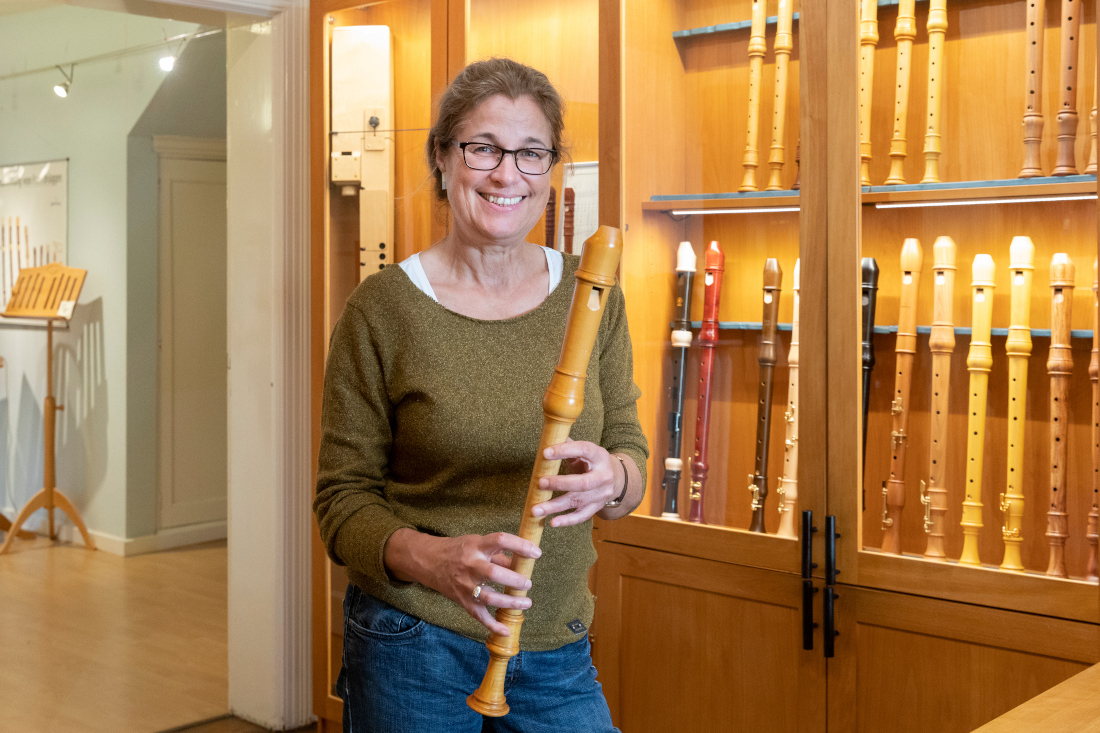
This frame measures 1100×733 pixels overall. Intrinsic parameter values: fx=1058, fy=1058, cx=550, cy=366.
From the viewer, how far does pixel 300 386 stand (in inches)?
124

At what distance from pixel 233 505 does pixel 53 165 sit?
1.32 m

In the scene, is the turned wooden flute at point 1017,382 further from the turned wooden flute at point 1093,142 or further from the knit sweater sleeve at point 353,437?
the knit sweater sleeve at point 353,437

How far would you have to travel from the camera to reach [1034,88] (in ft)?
6.68

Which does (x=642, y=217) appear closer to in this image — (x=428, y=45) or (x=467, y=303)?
(x=428, y=45)

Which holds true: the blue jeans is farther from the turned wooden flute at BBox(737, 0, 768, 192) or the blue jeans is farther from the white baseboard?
the white baseboard

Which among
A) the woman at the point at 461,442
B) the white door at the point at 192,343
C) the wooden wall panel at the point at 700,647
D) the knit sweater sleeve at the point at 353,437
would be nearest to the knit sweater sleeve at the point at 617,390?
the woman at the point at 461,442

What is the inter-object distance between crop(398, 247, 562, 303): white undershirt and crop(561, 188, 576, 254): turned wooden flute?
1211mm

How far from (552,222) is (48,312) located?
72.0 inches

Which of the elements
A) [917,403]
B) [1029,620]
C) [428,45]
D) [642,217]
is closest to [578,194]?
[642,217]

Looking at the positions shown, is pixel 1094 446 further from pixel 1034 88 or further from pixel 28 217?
pixel 28 217

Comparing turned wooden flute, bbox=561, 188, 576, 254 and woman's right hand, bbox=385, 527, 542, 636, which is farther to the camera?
turned wooden flute, bbox=561, 188, 576, 254

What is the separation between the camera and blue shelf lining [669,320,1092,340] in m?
2.01

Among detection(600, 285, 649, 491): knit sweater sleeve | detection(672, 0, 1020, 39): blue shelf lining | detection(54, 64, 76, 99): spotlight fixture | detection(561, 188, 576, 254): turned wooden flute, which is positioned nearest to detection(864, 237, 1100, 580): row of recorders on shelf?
detection(672, 0, 1020, 39): blue shelf lining

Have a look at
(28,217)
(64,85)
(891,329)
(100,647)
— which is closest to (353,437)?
(891,329)
